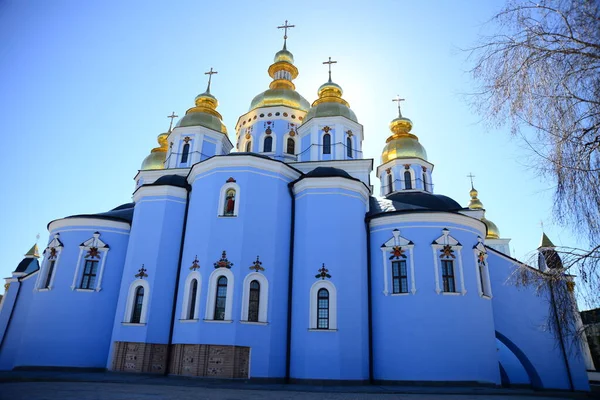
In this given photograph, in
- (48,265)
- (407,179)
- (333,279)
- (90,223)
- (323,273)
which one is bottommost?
(333,279)

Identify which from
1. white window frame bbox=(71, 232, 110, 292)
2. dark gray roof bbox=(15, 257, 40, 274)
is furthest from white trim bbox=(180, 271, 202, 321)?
dark gray roof bbox=(15, 257, 40, 274)

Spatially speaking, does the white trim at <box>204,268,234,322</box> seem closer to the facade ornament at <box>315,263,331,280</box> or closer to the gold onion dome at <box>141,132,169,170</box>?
the facade ornament at <box>315,263,331,280</box>

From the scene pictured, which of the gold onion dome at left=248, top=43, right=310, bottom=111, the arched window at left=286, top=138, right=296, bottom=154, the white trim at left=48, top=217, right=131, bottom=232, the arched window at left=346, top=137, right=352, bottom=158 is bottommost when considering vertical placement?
the white trim at left=48, top=217, right=131, bottom=232

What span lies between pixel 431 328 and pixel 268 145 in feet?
41.1

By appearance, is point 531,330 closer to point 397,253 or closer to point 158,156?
point 397,253

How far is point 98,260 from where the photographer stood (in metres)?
17.4

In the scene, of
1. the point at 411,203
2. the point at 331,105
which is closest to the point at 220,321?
the point at 411,203

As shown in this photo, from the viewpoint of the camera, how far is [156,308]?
15.2 meters

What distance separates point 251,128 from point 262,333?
12371mm

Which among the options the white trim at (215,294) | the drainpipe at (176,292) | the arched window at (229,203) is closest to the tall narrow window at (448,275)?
the white trim at (215,294)

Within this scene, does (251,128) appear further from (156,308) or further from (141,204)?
(156,308)

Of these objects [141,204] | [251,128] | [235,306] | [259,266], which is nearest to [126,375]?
[235,306]

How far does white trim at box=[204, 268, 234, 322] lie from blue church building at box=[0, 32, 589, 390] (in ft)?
0.15

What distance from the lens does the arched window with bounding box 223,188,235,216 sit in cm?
1538
